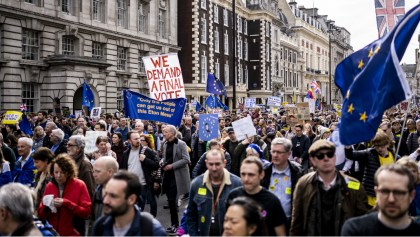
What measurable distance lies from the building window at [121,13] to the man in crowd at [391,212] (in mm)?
30697

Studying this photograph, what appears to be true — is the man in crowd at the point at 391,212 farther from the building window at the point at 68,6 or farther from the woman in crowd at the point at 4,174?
the building window at the point at 68,6

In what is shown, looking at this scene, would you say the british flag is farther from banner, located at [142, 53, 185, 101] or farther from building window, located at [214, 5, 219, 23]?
building window, located at [214, 5, 219, 23]

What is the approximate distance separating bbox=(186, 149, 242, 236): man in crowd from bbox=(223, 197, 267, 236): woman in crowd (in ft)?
5.04

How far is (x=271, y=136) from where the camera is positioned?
11.2 m

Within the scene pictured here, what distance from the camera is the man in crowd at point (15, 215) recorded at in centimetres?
357

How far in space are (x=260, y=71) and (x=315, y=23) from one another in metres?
39.2

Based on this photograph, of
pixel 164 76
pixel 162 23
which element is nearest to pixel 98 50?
pixel 162 23

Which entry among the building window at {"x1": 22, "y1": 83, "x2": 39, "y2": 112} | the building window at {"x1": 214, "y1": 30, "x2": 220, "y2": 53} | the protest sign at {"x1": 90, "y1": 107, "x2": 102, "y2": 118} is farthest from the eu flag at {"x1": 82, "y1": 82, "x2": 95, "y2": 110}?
the building window at {"x1": 214, "y1": 30, "x2": 220, "y2": 53}

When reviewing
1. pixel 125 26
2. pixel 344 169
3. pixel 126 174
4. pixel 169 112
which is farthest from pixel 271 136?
pixel 125 26

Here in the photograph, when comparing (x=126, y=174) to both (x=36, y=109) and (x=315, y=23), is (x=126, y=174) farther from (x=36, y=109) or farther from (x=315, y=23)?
(x=315, y=23)

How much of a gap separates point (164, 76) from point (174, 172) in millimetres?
4151

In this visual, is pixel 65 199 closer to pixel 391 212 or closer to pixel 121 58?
pixel 391 212

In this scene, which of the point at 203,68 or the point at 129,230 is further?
the point at 203,68

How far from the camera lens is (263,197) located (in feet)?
14.5
